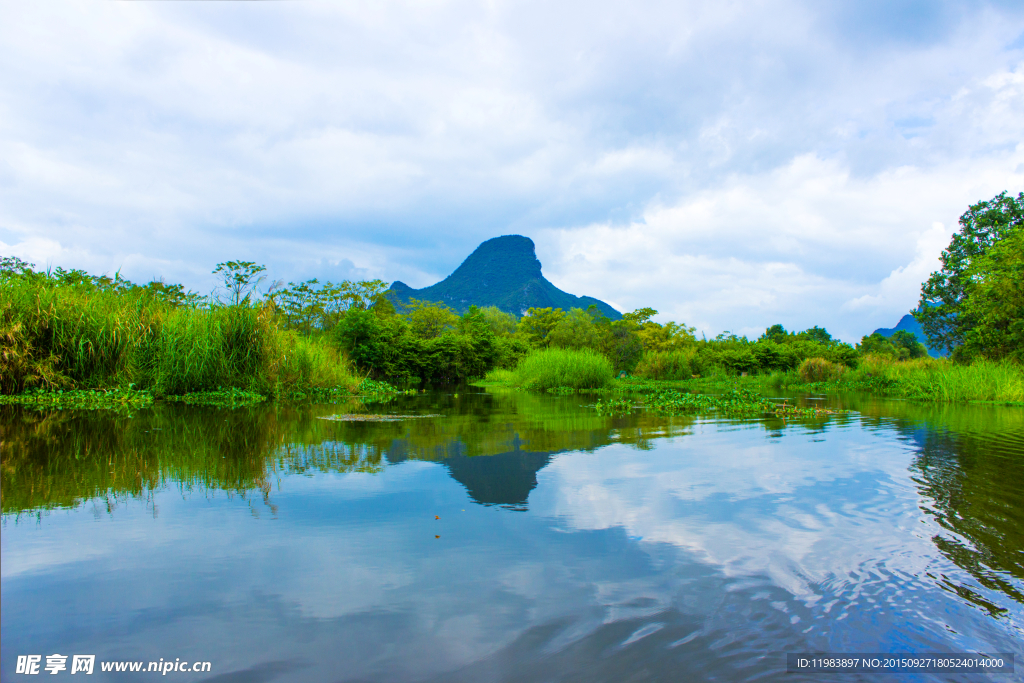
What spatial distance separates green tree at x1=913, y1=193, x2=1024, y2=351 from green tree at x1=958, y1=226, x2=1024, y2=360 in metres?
8.68

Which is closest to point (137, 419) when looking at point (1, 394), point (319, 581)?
point (1, 394)

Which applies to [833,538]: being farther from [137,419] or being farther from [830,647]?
[137,419]

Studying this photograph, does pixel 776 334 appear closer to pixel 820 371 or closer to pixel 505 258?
pixel 820 371

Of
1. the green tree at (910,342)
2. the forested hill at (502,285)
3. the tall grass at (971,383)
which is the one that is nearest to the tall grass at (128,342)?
the tall grass at (971,383)

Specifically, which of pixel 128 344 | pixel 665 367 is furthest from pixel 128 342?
pixel 665 367

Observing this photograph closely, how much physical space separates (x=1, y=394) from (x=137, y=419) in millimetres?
5414

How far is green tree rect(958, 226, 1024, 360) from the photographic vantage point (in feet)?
49.6

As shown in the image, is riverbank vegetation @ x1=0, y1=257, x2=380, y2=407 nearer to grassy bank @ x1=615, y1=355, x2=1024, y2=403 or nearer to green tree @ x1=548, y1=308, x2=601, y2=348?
grassy bank @ x1=615, y1=355, x2=1024, y2=403

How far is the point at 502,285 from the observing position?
12281 centimetres

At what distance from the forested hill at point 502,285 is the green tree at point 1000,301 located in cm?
8996

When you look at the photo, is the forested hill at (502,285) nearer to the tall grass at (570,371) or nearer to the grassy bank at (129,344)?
the tall grass at (570,371)

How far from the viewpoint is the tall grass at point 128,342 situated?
32.9ft

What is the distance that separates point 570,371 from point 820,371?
15289 mm

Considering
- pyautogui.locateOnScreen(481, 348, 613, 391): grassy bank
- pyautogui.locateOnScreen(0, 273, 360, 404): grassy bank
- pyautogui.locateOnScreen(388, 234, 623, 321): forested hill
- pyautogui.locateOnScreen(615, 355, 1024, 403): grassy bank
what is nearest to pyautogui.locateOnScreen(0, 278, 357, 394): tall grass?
pyautogui.locateOnScreen(0, 273, 360, 404): grassy bank
